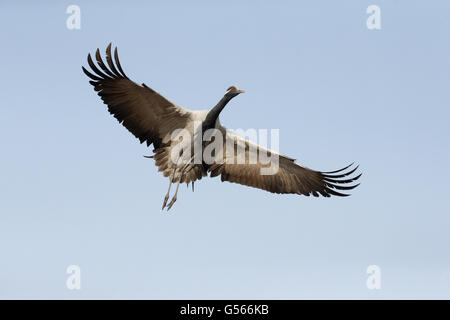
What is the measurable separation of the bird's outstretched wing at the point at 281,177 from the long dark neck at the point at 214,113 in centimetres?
118

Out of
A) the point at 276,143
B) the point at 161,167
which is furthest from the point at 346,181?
the point at 161,167

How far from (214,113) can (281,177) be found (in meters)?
2.57

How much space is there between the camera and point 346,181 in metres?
14.9

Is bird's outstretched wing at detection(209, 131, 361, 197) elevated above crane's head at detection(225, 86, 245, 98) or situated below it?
below

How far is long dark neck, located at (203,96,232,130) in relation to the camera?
1390cm

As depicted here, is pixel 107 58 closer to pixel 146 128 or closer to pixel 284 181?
pixel 146 128

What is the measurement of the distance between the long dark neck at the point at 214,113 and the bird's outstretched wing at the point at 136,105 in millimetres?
492

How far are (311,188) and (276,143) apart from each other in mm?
1513

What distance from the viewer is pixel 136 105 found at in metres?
14.2

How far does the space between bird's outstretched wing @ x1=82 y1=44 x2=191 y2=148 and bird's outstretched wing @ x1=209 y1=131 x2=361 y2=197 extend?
5.27 feet

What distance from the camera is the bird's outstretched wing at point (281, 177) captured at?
49.2 ft

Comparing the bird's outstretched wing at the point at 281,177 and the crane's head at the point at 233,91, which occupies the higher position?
the crane's head at the point at 233,91

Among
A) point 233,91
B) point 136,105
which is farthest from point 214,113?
point 136,105

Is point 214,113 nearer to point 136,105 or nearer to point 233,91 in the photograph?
point 233,91
